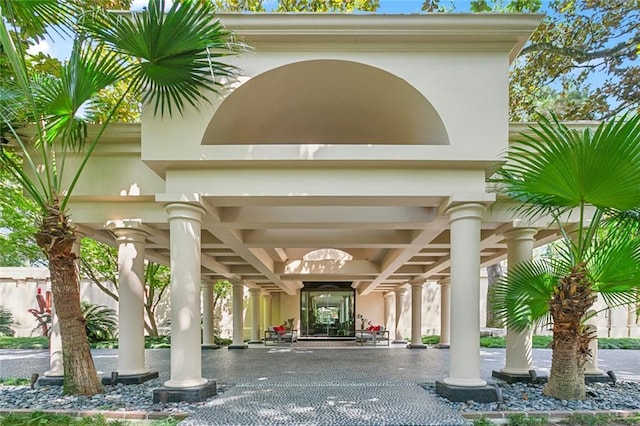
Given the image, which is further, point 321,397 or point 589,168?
point 321,397

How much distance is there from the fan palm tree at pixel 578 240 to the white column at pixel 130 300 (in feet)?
22.7

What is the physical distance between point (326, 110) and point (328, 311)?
1727 centimetres

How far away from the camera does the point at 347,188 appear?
22.7 ft

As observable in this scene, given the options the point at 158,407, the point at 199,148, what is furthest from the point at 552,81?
the point at 158,407

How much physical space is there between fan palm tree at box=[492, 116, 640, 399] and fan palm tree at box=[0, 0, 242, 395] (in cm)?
486

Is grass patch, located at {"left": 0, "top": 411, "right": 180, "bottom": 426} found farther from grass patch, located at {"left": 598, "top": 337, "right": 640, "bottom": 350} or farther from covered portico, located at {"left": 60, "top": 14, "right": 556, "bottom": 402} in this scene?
grass patch, located at {"left": 598, "top": 337, "right": 640, "bottom": 350}

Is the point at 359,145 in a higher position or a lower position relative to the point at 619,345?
higher

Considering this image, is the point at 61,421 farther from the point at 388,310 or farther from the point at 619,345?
the point at 619,345

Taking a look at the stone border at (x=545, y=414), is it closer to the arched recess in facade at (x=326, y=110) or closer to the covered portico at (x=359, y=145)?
the covered portico at (x=359, y=145)

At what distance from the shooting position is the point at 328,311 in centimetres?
2380

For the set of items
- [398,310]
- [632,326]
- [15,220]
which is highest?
[15,220]

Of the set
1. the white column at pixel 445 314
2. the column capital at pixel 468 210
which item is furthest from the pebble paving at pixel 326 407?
the white column at pixel 445 314

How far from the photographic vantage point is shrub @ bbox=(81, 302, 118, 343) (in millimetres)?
18516

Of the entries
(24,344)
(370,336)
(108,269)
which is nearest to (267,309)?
(370,336)
